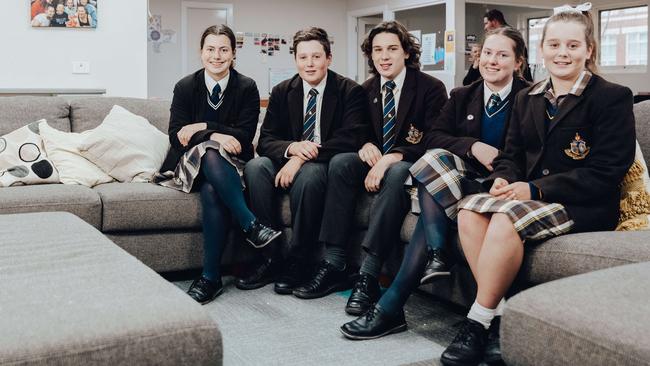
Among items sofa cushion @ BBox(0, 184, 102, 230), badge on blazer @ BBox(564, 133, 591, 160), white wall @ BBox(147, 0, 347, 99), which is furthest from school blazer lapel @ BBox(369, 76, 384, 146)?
white wall @ BBox(147, 0, 347, 99)

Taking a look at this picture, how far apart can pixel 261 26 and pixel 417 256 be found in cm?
775

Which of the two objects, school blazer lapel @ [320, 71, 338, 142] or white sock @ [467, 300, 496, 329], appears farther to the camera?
school blazer lapel @ [320, 71, 338, 142]

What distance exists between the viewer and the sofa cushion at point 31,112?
3230 mm

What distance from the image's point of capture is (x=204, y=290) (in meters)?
2.68

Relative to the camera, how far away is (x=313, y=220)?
279cm

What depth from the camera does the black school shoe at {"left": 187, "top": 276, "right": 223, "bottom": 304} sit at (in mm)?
2652

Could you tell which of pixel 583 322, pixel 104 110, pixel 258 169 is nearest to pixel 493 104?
pixel 258 169

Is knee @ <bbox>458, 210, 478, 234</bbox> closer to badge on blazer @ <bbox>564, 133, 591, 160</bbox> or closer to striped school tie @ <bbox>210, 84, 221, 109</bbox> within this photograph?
badge on blazer @ <bbox>564, 133, 591, 160</bbox>

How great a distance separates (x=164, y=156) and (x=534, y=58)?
23.5 feet

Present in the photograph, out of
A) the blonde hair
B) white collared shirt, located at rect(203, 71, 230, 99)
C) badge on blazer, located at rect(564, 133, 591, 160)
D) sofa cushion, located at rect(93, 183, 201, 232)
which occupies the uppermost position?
the blonde hair

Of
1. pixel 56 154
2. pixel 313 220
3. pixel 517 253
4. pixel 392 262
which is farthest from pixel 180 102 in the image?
pixel 517 253

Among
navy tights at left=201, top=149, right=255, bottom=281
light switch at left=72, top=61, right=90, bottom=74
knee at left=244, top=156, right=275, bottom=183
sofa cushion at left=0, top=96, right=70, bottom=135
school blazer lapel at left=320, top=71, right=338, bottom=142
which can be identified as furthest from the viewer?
light switch at left=72, top=61, right=90, bottom=74

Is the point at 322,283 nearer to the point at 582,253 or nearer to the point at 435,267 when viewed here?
the point at 435,267

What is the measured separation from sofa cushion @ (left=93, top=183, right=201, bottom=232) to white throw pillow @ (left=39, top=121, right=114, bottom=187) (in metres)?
0.16
